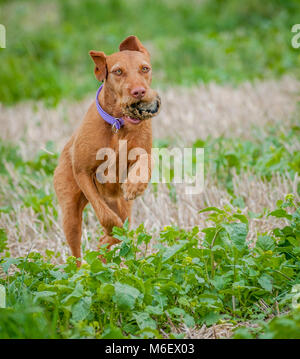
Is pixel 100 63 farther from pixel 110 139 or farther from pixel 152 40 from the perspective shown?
pixel 152 40

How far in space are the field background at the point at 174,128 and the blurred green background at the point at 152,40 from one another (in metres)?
0.03

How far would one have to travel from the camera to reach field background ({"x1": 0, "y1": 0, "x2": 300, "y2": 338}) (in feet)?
10.4

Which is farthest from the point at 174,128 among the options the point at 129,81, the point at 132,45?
the point at 129,81

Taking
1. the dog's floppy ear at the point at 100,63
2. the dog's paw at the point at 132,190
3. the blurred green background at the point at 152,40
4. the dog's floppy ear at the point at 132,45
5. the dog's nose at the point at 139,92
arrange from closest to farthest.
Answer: the dog's nose at the point at 139,92 < the dog's paw at the point at 132,190 < the dog's floppy ear at the point at 100,63 < the dog's floppy ear at the point at 132,45 < the blurred green background at the point at 152,40

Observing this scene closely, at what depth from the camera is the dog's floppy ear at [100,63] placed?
3004 mm

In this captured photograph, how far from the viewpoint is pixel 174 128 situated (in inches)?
Result: 289

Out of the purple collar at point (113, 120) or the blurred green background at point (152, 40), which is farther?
the blurred green background at point (152, 40)

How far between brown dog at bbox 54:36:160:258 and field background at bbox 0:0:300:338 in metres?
0.34

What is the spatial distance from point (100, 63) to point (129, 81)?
282 millimetres

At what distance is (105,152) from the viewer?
313cm

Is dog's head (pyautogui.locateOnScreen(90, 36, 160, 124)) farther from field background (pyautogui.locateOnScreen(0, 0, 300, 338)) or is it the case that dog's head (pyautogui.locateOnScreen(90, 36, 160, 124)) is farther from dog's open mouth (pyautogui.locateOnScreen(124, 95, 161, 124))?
field background (pyautogui.locateOnScreen(0, 0, 300, 338))

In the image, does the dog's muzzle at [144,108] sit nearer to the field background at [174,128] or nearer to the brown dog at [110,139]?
the brown dog at [110,139]

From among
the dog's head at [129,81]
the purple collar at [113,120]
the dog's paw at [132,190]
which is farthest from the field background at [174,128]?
the dog's head at [129,81]

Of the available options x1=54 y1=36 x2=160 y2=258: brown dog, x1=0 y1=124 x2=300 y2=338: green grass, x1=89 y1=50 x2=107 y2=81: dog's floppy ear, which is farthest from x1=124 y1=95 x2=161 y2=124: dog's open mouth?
x1=0 y1=124 x2=300 y2=338: green grass
